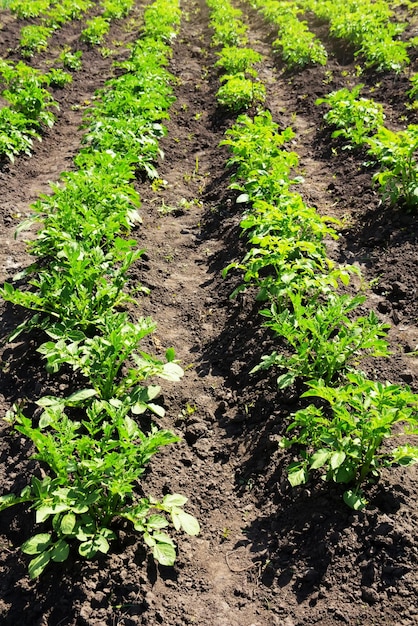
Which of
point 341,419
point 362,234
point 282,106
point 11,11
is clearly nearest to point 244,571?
point 341,419

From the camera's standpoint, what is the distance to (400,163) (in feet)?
16.6

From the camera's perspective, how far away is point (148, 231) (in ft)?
18.3

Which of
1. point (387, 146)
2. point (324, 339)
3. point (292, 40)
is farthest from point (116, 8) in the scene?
point (324, 339)

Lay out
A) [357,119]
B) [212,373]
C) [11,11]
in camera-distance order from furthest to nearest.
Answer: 1. [11,11]
2. [357,119]
3. [212,373]

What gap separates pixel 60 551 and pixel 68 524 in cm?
14

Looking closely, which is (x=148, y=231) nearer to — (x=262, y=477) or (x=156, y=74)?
(x=262, y=477)

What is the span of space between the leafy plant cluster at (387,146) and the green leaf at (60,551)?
425cm

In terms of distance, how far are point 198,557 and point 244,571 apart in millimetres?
261

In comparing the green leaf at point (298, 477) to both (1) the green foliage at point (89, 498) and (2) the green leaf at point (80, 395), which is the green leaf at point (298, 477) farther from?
(2) the green leaf at point (80, 395)

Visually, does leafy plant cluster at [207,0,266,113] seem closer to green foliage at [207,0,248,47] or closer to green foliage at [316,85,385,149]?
green foliage at [207,0,248,47]

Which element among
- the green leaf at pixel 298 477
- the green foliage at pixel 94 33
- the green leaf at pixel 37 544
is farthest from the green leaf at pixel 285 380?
the green foliage at pixel 94 33

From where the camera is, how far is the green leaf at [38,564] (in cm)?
246

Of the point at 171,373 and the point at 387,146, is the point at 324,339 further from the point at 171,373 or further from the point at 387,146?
the point at 387,146

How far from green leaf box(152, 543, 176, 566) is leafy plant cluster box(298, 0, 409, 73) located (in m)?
8.55
